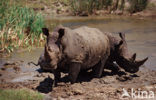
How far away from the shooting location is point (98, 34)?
8.66 metres

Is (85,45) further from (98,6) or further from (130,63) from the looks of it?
(98,6)

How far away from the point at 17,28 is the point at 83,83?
16.9 feet

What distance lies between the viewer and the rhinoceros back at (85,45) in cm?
743

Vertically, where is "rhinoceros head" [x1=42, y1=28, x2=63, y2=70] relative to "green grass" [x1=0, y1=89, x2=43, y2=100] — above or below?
above

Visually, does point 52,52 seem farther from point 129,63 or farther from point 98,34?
point 129,63

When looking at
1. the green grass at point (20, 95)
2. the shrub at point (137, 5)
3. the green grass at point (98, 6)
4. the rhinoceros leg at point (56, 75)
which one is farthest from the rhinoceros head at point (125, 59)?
the shrub at point (137, 5)

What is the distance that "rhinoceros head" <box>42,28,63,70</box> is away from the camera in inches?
272

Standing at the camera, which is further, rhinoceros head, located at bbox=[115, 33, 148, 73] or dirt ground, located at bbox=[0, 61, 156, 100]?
rhinoceros head, located at bbox=[115, 33, 148, 73]

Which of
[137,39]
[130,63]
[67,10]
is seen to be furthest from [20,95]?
[67,10]

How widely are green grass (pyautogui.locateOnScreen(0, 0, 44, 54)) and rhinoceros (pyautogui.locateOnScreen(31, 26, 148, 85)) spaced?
3892mm

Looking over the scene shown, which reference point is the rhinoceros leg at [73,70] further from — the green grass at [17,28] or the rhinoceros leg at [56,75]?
the green grass at [17,28]

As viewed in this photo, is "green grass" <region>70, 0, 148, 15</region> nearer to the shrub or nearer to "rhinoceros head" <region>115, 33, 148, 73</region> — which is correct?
the shrub

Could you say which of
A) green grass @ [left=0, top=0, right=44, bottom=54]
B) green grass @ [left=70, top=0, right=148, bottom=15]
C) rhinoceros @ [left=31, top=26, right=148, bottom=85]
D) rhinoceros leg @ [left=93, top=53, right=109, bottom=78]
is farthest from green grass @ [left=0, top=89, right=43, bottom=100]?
green grass @ [left=70, top=0, right=148, bottom=15]

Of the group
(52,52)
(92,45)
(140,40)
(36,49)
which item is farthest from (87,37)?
(140,40)
